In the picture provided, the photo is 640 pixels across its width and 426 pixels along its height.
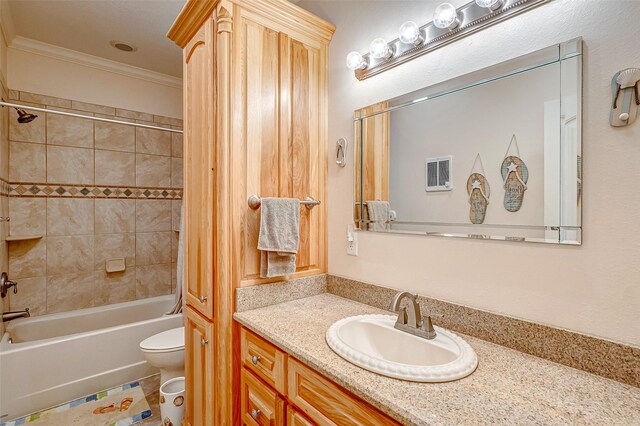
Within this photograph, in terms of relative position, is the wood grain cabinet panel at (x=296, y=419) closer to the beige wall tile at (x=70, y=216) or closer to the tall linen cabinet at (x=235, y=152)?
the tall linen cabinet at (x=235, y=152)

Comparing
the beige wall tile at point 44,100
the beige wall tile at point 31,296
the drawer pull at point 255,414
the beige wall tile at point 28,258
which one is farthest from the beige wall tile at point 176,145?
the drawer pull at point 255,414

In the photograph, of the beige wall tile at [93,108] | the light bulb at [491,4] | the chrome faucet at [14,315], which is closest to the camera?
the light bulb at [491,4]

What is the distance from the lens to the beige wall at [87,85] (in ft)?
8.03

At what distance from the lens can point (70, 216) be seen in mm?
2639

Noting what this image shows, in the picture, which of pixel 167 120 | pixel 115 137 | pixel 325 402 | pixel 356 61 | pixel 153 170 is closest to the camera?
pixel 325 402

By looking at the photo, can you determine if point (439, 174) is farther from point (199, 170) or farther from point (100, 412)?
point (100, 412)

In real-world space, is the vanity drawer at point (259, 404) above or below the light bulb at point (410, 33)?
below

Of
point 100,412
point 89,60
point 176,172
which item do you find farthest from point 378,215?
point 89,60

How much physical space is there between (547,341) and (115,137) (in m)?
3.32

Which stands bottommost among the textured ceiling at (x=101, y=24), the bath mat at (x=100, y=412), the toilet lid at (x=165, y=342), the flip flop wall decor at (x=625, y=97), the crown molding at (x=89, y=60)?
the bath mat at (x=100, y=412)

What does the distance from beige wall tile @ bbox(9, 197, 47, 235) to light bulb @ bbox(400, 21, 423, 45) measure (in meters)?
2.91

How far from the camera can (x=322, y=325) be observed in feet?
4.05

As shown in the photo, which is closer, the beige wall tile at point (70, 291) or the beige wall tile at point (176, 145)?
the beige wall tile at point (70, 291)

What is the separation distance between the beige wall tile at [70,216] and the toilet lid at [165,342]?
1267 mm
